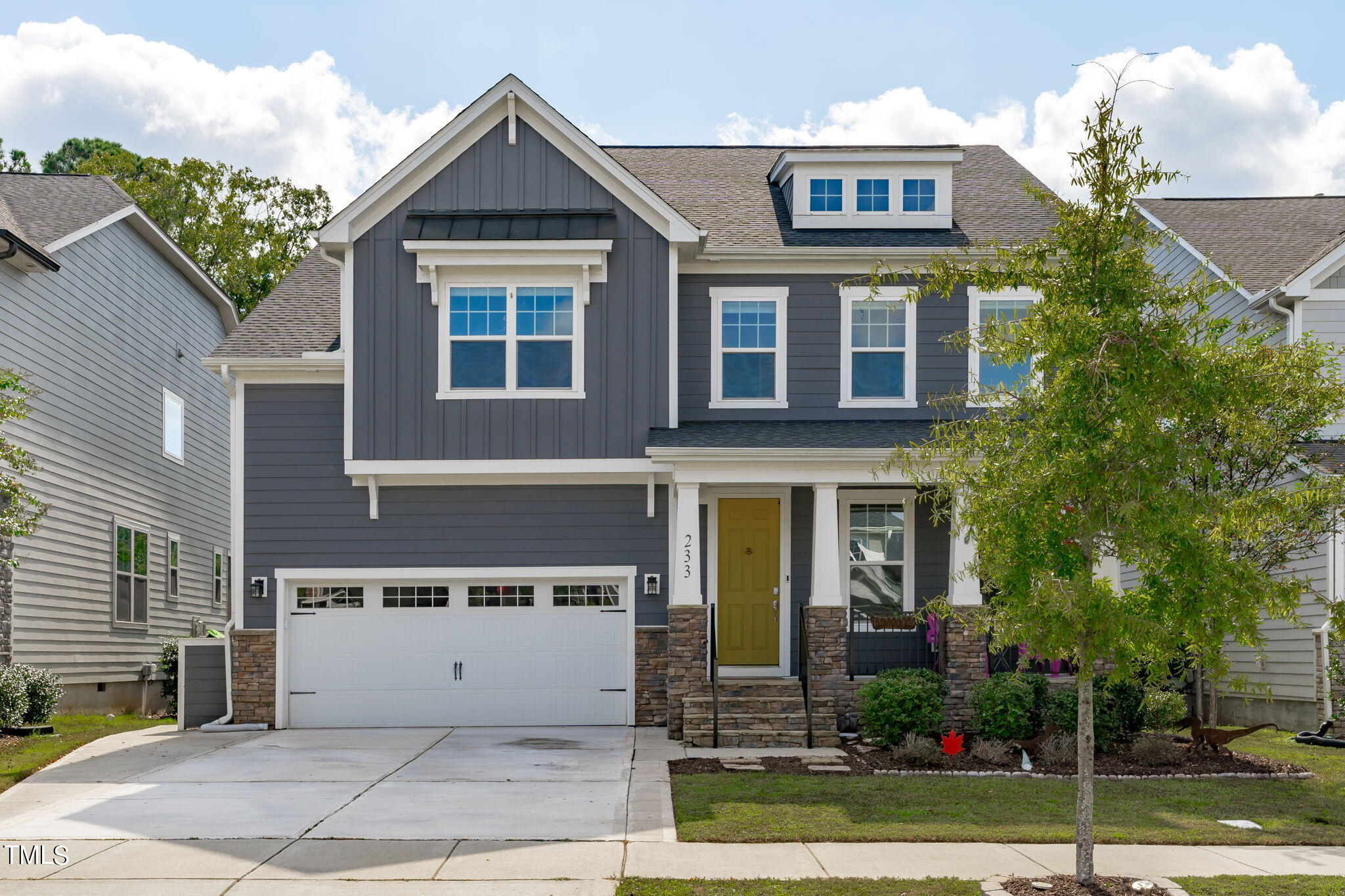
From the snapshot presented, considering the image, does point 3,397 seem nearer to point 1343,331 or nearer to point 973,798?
→ point 973,798

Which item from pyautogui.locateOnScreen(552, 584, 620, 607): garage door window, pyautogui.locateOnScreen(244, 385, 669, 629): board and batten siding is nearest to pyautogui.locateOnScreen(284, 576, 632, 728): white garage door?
pyautogui.locateOnScreen(552, 584, 620, 607): garage door window

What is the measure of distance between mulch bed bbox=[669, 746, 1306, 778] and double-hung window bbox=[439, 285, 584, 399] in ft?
17.7

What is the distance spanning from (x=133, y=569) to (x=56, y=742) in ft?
23.1

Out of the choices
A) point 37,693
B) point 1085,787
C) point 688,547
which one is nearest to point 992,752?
point 688,547

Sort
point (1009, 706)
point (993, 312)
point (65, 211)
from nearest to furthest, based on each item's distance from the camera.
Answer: point (1009, 706)
point (993, 312)
point (65, 211)

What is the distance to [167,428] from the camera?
23.3m

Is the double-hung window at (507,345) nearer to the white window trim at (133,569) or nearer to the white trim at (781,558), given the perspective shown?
the white trim at (781,558)

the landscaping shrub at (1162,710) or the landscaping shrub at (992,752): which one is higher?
the landscaping shrub at (1162,710)

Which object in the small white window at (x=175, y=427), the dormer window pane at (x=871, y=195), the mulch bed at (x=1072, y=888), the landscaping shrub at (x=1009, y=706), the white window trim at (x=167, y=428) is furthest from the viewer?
the small white window at (x=175, y=427)

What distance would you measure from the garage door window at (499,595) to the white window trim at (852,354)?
4778 millimetres

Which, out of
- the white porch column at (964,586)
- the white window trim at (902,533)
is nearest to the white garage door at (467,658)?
the white window trim at (902,533)

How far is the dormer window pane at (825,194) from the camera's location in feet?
59.0

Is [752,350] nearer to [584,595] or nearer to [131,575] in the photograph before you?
[584,595]

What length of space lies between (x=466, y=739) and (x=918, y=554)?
6234 mm
